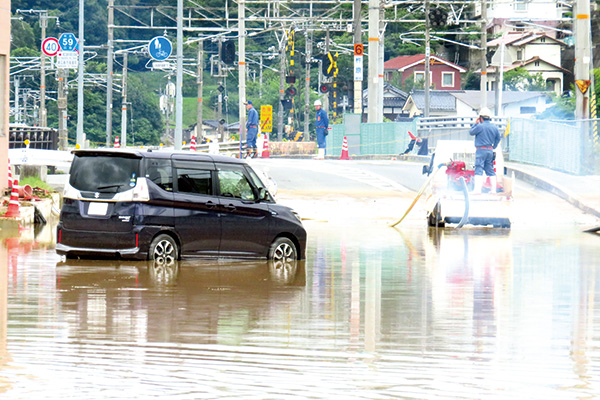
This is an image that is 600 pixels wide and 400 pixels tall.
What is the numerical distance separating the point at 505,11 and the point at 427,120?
79630 millimetres

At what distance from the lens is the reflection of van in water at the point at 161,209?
1573 cm

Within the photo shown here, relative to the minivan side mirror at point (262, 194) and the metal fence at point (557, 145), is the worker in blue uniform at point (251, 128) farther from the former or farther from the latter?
the minivan side mirror at point (262, 194)

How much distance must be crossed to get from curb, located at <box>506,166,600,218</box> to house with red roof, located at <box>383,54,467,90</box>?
313 ft

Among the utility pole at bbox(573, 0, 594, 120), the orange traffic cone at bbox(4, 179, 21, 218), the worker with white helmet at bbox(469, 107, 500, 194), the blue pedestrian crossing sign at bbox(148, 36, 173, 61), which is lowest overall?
the orange traffic cone at bbox(4, 179, 21, 218)

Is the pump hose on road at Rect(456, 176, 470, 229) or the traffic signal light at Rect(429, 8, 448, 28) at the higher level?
the traffic signal light at Rect(429, 8, 448, 28)

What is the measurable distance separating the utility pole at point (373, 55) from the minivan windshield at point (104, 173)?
32.9 meters

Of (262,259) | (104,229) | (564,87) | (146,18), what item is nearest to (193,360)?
(104,229)

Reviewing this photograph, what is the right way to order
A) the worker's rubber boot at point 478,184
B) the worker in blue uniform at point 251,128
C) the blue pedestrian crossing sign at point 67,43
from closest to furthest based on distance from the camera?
the worker's rubber boot at point 478,184
the worker in blue uniform at point 251,128
the blue pedestrian crossing sign at point 67,43

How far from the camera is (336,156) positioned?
56156mm

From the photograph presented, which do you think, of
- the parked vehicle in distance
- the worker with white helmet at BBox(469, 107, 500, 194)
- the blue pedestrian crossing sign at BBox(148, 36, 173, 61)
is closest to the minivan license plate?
the parked vehicle in distance

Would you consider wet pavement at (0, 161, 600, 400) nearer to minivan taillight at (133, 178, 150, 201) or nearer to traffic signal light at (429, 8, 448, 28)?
minivan taillight at (133, 178, 150, 201)

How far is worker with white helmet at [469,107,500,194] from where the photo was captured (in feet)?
80.1

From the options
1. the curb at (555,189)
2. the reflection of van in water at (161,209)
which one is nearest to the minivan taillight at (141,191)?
the reflection of van in water at (161,209)

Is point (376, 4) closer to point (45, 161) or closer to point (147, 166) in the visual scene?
point (45, 161)
